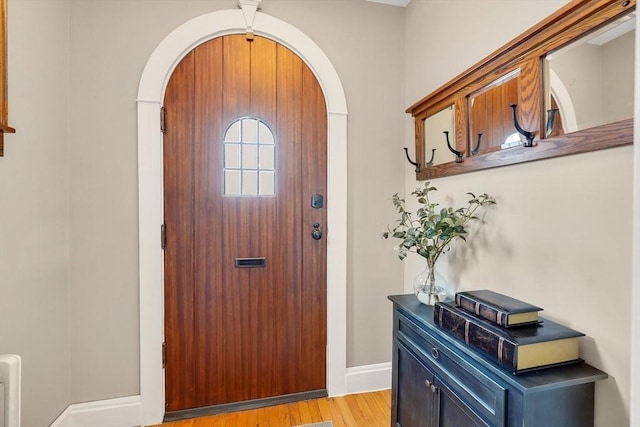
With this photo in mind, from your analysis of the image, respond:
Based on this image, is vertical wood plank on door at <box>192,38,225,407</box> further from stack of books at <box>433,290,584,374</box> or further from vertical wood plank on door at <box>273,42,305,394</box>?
stack of books at <box>433,290,584,374</box>

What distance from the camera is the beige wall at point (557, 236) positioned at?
88 cm

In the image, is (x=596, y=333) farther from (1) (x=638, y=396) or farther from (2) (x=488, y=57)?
(2) (x=488, y=57)

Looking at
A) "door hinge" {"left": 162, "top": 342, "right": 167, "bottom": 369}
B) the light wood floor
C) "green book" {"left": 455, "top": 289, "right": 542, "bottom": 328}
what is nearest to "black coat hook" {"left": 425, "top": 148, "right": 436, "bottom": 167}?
"green book" {"left": 455, "top": 289, "right": 542, "bottom": 328}

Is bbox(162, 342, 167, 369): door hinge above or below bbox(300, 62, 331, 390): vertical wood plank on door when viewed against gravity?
below

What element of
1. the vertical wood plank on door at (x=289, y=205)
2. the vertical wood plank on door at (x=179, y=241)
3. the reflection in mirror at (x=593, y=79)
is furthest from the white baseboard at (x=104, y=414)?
the reflection in mirror at (x=593, y=79)

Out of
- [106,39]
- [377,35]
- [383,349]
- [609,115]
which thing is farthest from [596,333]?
[106,39]

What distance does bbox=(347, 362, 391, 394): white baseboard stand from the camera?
6.63 ft

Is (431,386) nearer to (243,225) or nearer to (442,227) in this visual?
(442,227)

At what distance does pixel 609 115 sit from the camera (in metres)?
0.89

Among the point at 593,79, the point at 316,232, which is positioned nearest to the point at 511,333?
the point at 593,79

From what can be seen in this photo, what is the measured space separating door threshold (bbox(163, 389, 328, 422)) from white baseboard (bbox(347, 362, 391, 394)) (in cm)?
19

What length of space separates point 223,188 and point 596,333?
1737 mm

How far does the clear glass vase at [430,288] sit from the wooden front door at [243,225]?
676 mm

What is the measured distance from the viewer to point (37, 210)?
1.43m
